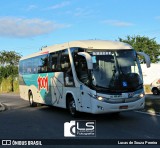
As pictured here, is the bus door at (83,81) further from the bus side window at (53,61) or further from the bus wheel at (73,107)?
the bus side window at (53,61)

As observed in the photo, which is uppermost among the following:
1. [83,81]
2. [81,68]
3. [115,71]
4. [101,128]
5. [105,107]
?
[81,68]

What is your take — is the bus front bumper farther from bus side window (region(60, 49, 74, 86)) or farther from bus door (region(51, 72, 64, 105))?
bus door (region(51, 72, 64, 105))

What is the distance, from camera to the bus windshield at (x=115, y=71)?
13508mm

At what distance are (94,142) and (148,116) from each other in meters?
5.91

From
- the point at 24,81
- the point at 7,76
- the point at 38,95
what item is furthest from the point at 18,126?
the point at 7,76

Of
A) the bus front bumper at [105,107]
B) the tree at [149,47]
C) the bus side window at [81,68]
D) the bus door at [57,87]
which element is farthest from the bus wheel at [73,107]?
the tree at [149,47]

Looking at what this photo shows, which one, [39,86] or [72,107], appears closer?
[72,107]

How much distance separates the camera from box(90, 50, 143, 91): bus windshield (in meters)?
13.5

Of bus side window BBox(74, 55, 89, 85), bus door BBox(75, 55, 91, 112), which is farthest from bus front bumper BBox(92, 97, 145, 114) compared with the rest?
bus side window BBox(74, 55, 89, 85)

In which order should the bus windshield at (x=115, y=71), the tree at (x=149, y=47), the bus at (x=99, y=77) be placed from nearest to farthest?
the bus at (x=99, y=77) < the bus windshield at (x=115, y=71) < the tree at (x=149, y=47)

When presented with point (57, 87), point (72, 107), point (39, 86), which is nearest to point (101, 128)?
point (72, 107)

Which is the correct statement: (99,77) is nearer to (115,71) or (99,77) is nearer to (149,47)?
(115,71)

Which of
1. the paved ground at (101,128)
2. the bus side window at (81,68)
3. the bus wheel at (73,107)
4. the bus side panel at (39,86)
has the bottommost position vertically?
the paved ground at (101,128)

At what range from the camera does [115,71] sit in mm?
13734
